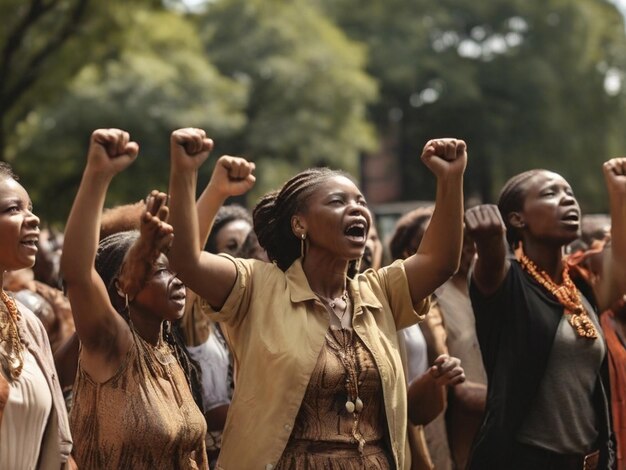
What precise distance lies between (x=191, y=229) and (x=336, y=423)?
95cm

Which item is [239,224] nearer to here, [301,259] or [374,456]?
[301,259]

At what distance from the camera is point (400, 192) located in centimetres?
4547

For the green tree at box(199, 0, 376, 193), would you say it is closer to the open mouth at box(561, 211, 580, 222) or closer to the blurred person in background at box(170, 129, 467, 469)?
the open mouth at box(561, 211, 580, 222)

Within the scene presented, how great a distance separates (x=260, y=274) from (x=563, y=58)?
38691 mm

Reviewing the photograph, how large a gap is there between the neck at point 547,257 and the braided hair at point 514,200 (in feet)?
0.42

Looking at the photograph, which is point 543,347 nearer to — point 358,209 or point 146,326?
point 358,209

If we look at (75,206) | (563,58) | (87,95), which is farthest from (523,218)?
(563,58)

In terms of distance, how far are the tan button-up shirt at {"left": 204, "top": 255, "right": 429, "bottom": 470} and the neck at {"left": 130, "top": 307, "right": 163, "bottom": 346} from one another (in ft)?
1.01

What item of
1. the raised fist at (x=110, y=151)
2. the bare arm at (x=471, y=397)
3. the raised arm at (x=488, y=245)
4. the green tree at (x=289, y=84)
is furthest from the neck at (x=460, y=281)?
the green tree at (x=289, y=84)

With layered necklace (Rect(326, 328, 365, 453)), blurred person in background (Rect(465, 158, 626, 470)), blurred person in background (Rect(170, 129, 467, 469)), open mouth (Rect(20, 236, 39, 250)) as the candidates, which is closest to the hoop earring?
blurred person in background (Rect(170, 129, 467, 469))

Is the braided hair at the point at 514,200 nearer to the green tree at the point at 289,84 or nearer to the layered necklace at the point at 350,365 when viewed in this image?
the layered necklace at the point at 350,365

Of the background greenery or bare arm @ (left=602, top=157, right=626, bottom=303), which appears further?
the background greenery

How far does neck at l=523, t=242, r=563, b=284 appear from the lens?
597 cm

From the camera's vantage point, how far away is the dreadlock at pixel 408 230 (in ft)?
24.7
